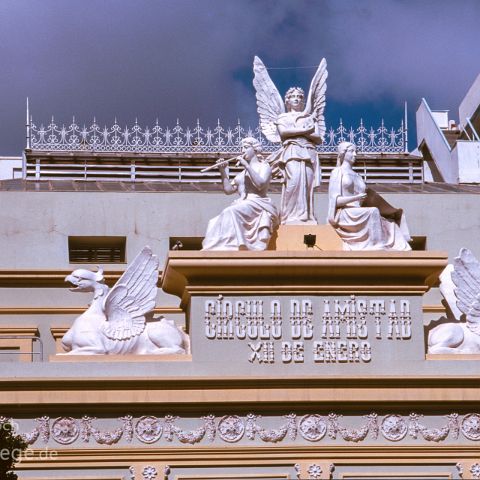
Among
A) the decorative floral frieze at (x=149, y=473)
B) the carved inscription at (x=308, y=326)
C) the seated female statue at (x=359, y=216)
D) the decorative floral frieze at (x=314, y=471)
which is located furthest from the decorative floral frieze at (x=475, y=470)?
the decorative floral frieze at (x=149, y=473)

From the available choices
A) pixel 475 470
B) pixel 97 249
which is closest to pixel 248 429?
pixel 475 470

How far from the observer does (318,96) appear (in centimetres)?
3534

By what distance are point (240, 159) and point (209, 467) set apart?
576 cm

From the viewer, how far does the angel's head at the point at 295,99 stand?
34.8 m

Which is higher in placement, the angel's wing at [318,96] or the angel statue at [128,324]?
the angel's wing at [318,96]

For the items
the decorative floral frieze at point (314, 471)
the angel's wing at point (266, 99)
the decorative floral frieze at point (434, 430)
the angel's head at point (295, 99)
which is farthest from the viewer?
the angel's wing at point (266, 99)

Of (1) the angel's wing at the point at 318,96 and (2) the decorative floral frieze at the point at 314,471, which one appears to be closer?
(2) the decorative floral frieze at the point at 314,471

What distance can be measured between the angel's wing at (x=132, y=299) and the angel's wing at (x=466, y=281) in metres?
5.42

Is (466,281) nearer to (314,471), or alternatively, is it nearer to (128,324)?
(314,471)

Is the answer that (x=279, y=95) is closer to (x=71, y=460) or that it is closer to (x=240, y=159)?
(x=240, y=159)

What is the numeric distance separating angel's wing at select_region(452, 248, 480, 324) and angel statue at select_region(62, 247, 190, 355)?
16.3 feet

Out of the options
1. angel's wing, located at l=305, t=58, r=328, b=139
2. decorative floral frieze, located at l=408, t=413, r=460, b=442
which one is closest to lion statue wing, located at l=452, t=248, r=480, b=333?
decorative floral frieze, located at l=408, t=413, r=460, b=442

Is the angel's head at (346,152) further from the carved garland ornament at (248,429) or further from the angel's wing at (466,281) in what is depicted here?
the carved garland ornament at (248,429)

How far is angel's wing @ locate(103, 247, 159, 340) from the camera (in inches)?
1268
